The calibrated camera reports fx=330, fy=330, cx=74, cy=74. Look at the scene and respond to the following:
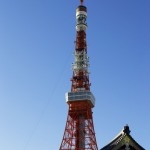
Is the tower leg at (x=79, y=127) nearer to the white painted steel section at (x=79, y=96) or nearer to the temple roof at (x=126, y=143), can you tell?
the white painted steel section at (x=79, y=96)

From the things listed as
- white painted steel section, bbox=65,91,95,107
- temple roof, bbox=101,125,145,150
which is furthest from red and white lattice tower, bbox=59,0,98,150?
temple roof, bbox=101,125,145,150

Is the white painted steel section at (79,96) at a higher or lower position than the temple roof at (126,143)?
higher

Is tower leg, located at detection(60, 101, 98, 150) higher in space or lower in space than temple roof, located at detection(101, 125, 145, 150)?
higher

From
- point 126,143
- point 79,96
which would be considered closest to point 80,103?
point 79,96

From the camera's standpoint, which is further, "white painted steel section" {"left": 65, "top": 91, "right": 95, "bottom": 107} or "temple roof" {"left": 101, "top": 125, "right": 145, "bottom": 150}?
"white painted steel section" {"left": 65, "top": 91, "right": 95, "bottom": 107}

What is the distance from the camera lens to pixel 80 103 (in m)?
63.8

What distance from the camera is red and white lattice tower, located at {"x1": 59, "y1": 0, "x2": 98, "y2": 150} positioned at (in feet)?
199

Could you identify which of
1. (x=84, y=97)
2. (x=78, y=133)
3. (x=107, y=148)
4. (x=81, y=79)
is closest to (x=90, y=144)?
(x=78, y=133)

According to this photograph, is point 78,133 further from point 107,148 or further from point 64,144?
point 107,148

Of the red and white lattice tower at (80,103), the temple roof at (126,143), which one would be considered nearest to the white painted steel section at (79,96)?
the red and white lattice tower at (80,103)

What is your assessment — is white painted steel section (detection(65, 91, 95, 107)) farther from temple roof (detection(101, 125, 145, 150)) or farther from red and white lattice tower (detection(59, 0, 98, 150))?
temple roof (detection(101, 125, 145, 150))

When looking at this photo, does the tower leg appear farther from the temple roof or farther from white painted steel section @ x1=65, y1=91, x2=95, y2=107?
the temple roof

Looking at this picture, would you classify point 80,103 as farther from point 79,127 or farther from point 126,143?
point 126,143

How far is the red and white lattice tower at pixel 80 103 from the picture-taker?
2386 inches
